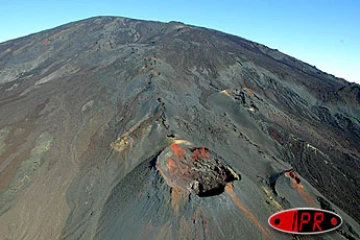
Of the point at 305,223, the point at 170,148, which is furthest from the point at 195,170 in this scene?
the point at 305,223

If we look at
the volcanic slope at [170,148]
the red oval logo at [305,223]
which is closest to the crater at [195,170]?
the volcanic slope at [170,148]

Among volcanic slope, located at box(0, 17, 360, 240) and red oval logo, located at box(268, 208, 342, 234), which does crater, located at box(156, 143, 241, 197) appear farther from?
red oval logo, located at box(268, 208, 342, 234)

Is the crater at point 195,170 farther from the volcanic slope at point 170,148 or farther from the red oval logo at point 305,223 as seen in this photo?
the red oval logo at point 305,223

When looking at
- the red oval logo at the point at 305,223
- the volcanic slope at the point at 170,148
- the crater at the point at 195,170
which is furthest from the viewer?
the crater at the point at 195,170

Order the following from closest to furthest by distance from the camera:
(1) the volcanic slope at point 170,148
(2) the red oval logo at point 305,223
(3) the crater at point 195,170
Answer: (2) the red oval logo at point 305,223 < (1) the volcanic slope at point 170,148 < (3) the crater at point 195,170

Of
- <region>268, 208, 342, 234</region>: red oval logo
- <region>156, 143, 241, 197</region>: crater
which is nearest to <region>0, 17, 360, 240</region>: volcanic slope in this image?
<region>156, 143, 241, 197</region>: crater

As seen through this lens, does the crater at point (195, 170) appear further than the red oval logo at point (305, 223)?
Yes

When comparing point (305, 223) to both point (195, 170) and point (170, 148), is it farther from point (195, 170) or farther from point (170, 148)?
point (170, 148)

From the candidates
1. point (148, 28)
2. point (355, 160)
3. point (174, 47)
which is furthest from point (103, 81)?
point (148, 28)
